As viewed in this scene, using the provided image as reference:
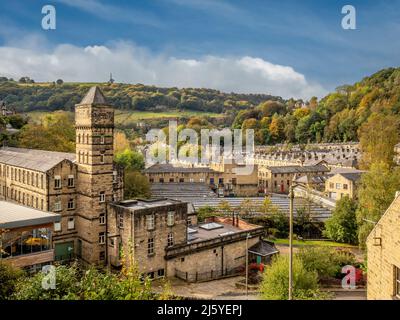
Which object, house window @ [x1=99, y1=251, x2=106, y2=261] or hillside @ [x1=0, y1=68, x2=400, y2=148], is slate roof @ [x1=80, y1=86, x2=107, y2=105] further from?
hillside @ [x1=0, y1=68, x2=400, y2=148]

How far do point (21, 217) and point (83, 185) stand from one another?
7.11 m

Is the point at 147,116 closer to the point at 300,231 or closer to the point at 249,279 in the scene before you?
the point at 300,231

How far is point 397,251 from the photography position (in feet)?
41.7

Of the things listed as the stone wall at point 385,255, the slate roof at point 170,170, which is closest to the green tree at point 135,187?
the slate roof at point 170,170

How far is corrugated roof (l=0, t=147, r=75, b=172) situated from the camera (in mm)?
35031

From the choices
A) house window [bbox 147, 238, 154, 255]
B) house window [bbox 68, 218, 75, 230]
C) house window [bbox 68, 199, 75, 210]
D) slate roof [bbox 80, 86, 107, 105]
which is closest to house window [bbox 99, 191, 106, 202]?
house window [bbox 68, 199, 75, 210]

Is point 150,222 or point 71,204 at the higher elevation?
point 71,204

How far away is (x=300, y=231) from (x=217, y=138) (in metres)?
61.2

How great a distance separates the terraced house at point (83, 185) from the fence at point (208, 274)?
22.6 ft

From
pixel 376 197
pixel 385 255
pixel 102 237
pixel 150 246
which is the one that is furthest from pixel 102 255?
pixel 385 255

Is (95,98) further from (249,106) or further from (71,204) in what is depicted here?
(249,106)

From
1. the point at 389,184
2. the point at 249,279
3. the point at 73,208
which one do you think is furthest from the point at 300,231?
the point at 73,208

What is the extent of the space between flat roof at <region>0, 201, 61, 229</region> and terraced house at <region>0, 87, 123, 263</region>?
3.83 metres

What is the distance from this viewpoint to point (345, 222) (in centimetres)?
4625
